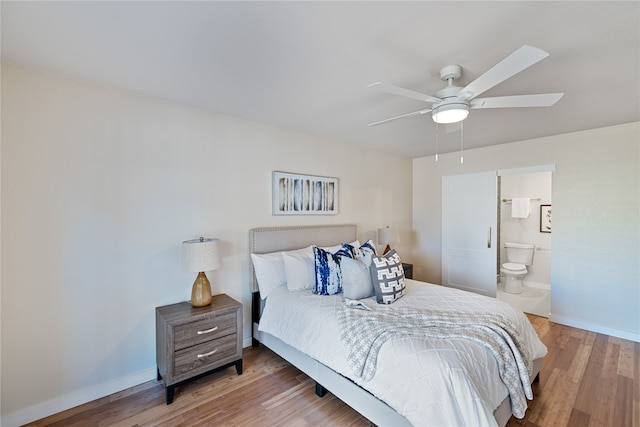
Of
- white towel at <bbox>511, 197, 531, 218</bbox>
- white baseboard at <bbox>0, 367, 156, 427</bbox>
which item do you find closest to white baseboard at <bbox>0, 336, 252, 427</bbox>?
white baseboard at <bbox>0, 367, 156, 427</bbox>

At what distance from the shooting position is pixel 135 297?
230cm

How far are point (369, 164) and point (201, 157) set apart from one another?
8.35 feet

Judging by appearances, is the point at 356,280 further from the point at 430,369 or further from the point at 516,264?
the point at 516,264

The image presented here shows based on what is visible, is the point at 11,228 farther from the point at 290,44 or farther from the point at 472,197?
the point at 472,197

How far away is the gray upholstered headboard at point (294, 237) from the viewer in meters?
2.96

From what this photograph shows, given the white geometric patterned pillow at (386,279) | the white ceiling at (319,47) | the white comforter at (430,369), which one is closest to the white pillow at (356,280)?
the white geometric patterned pillow at (386,279)

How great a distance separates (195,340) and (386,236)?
2.83 meters

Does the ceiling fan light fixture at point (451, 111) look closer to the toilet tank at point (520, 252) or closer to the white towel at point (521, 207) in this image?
the white towel at point (521, 207)

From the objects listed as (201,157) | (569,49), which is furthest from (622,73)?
(201,157)

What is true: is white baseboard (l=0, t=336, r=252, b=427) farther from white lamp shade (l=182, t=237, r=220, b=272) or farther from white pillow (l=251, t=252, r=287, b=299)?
white pillow (l=251, t=252, r=287, b=299)

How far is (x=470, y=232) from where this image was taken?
14.4 ft

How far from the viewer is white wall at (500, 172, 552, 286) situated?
5.14 meters

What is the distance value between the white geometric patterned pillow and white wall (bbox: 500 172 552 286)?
421 cm

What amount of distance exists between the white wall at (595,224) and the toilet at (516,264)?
134cm
